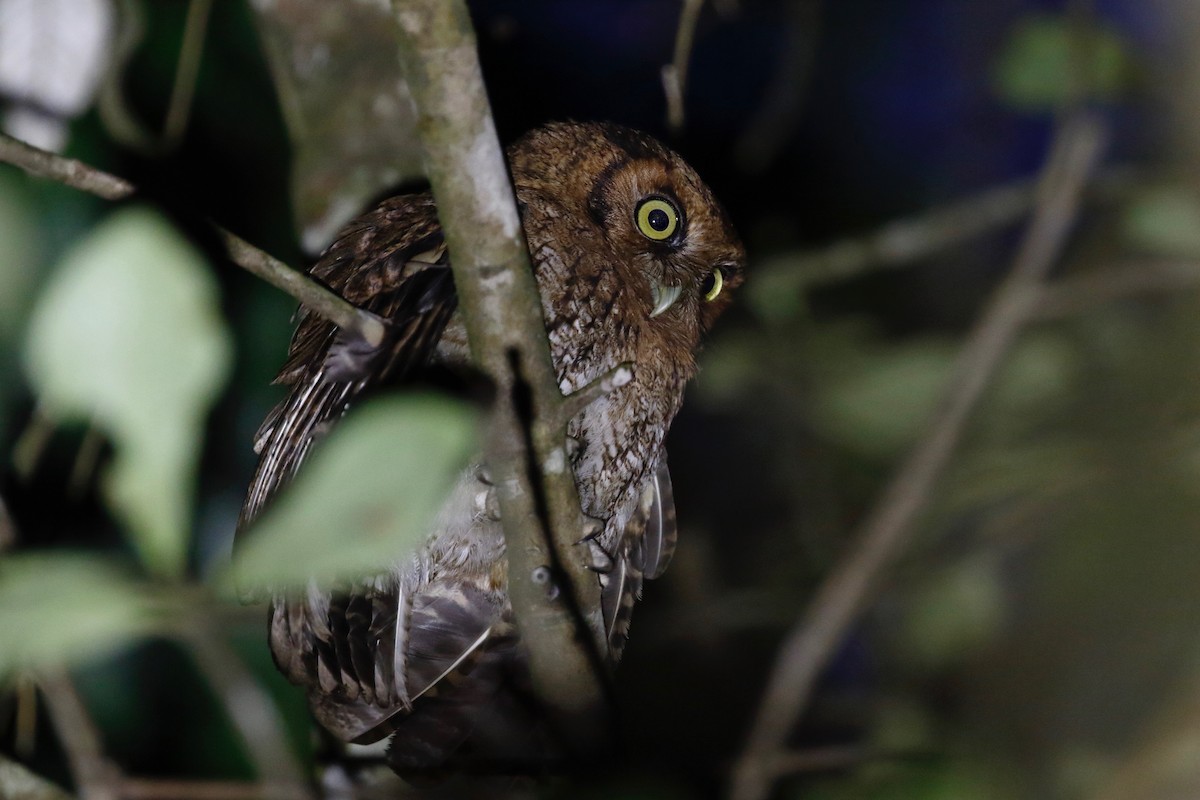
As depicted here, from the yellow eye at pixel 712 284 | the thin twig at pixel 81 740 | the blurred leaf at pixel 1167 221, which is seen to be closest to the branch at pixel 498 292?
the thin twig at pixel 81 740

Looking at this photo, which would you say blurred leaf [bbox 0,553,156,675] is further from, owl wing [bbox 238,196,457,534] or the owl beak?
the owl beak

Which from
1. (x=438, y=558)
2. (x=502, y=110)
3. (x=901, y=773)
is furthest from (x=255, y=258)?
(x=502, y=110)

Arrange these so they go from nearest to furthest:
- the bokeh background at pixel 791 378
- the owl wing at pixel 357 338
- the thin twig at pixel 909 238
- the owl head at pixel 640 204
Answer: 1. the bokeh background at pixel 791 378
2. the owl wing at pixel 357 338
3. the owl head at pixel 640 204
4. the thin twig at pixel 909 238

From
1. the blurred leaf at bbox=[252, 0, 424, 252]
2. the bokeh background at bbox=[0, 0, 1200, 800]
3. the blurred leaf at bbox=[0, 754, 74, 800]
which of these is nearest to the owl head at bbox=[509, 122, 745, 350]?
the bokeh background at bbox=[0, 0, 1200, 800]

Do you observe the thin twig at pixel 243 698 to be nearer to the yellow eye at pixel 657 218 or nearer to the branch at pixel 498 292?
the branch at pixel 498 292

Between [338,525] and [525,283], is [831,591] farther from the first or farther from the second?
[338,525]

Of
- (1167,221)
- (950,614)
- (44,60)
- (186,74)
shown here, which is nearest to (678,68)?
(186,74)
